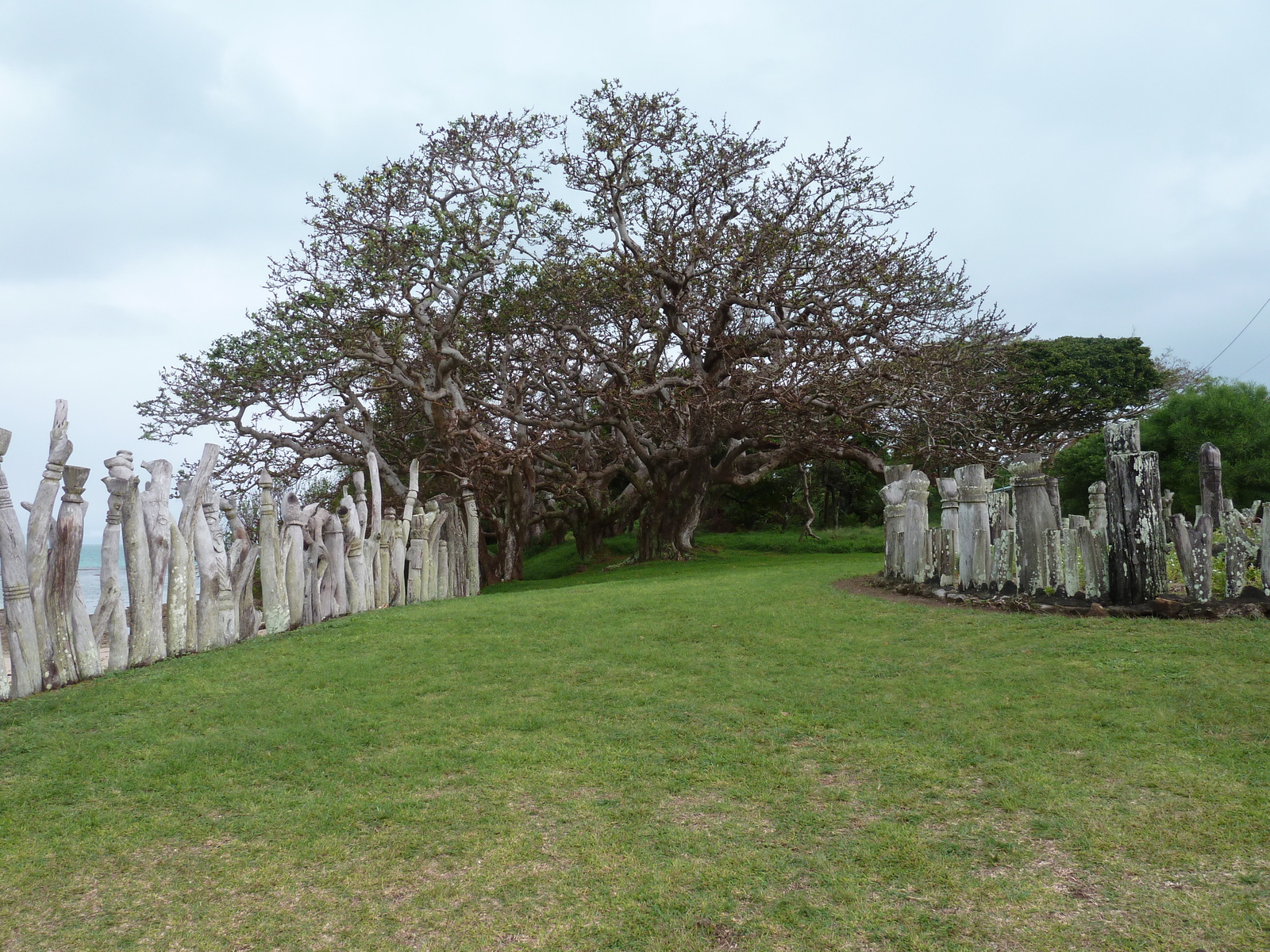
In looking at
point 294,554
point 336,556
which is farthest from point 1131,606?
point 336,556

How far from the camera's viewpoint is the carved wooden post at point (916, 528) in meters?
10.4

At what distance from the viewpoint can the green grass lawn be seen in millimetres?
3207

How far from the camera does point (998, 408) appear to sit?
61.9 feet

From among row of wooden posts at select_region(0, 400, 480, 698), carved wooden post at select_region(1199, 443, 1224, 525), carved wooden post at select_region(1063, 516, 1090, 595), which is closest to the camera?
row of wooden posts at select_region(0, 400, 480, 698)

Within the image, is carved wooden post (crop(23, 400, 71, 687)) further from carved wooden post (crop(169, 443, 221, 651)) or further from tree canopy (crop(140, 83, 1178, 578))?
tree canopy (crop(140, 83, 1178, 578))

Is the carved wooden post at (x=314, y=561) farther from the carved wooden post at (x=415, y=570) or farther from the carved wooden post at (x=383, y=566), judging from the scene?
the carved wooden post at (x=415, y=570)

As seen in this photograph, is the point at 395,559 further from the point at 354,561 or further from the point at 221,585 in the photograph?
the point at 221,585

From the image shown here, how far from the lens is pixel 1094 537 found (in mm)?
8133

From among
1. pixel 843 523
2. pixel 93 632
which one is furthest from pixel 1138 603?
pixel 843 523

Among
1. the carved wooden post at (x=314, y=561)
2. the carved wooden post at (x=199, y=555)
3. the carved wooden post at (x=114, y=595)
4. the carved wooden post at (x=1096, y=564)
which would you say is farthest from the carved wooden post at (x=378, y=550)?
the carved wooden post at (x=1096, y=564)

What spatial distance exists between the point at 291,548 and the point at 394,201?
10.3m

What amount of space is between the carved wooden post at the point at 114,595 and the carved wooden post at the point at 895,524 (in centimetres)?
813

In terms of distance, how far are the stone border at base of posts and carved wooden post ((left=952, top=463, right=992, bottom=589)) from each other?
0.63 feet

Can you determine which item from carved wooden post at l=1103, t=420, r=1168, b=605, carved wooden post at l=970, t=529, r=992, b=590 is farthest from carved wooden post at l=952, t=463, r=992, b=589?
carved wooden post at l=1103, t=420, r=1168, b=605
